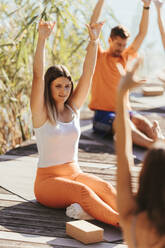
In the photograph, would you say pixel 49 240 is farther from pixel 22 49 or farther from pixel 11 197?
pixel 22 49

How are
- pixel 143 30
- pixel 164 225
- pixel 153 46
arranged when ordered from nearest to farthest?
pixel 164 225 < pixel 143 30 < pixel 153 46

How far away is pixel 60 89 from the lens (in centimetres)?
291

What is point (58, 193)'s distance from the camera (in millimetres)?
2822

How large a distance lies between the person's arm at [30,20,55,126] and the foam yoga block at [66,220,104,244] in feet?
2.10

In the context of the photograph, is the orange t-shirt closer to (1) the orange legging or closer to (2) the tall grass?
(2) the tall grass

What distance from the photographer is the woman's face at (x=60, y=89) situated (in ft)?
9.55

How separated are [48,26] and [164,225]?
1.59m

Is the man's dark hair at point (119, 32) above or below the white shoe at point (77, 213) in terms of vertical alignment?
above

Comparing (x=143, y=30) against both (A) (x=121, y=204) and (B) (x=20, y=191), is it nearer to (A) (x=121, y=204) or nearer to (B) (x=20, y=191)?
(B) (x=20, y=191)

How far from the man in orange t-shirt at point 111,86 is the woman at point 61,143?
1.23 m

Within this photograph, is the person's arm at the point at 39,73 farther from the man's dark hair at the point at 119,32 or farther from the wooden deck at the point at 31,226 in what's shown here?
the man's dark hair at the point at 119,32

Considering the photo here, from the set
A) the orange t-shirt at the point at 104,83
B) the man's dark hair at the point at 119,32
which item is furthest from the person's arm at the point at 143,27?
the orange t-shirt at the point at 104,83

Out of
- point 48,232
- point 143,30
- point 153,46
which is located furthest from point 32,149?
point 153,46

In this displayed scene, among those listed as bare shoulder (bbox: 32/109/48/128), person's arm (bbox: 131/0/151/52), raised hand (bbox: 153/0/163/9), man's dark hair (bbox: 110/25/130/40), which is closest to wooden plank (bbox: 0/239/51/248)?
bare shoulder (bbox: 32/109/48/128)
